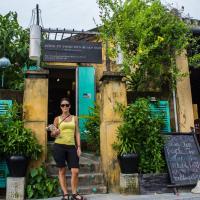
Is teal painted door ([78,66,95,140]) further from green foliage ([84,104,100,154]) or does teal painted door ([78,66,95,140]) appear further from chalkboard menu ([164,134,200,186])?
chalkboard menu ([164,134,200,186])

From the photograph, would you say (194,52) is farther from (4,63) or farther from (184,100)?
(4,63)

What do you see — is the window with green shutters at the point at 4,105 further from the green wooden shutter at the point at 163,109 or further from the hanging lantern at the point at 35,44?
the green wooden shutter at the point at 163,109

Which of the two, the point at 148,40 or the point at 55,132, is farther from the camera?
the point at 148,40

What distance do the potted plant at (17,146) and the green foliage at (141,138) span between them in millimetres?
1712

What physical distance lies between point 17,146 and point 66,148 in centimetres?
115

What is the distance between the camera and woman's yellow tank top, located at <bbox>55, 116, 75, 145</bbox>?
16.5 ft

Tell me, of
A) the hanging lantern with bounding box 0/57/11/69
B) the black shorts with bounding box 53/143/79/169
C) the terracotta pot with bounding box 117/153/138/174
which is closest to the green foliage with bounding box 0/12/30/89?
the hanging lantern with bounding box 0/57/11/69

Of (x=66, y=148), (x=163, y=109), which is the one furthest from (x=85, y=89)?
(x=66, y=148)

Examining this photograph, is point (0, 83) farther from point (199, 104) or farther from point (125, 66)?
point (199, 104)

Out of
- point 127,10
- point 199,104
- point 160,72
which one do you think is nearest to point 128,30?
point 127,10

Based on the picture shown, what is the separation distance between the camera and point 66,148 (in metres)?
5.01

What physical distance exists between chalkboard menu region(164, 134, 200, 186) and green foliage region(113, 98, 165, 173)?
0.86 feet

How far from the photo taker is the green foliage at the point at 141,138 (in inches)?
234

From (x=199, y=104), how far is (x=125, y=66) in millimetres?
8061
